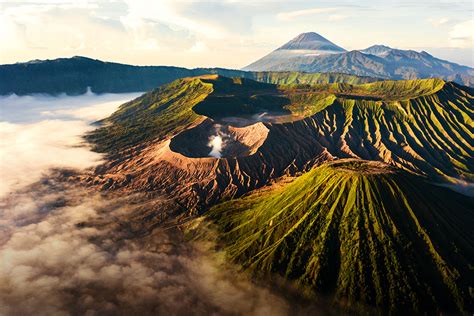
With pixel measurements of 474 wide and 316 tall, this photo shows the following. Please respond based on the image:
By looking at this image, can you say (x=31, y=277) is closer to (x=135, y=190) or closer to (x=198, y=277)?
(x=198, y=277)

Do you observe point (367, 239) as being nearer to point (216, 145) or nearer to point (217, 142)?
point (216, 145)

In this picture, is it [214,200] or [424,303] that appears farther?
[214,200]

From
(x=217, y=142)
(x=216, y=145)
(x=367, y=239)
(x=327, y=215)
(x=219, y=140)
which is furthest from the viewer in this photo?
(x=219, y=140)

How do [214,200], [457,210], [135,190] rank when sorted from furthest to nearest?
[135,190] < [214,200] < [457,210]

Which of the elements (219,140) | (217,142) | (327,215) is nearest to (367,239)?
(327,215)

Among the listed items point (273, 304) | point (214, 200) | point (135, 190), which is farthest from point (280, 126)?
point (273, 304)

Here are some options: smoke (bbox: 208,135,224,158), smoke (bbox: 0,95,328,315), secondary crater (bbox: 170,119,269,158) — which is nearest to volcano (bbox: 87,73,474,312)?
secondary crater (bbox: 170,119,269,158)

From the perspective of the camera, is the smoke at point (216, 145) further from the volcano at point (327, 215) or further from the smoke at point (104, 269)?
the smoke at point (104, 269)
